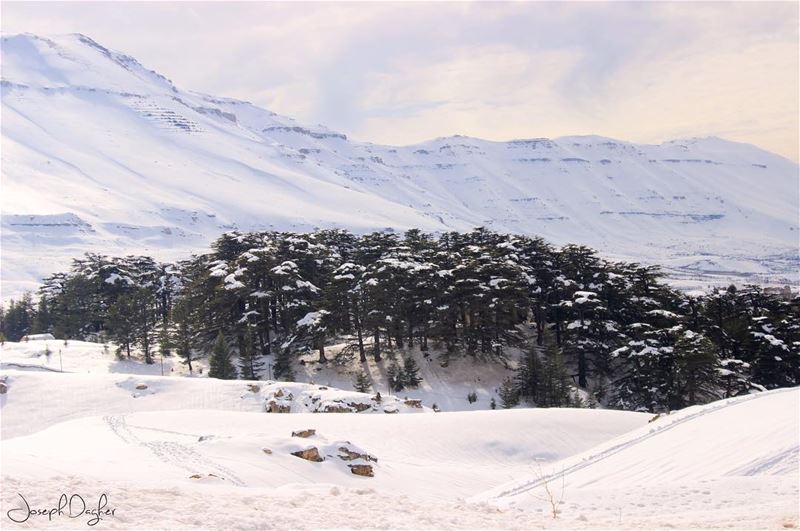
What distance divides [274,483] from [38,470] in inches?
207

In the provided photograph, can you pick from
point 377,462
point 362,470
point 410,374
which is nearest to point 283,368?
point 410,374

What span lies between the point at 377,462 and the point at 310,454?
249cm

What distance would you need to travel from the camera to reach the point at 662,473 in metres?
15.7

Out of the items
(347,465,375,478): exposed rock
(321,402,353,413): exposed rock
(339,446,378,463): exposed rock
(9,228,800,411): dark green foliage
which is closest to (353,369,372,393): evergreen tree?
(9,228,800,411): dark green foliage

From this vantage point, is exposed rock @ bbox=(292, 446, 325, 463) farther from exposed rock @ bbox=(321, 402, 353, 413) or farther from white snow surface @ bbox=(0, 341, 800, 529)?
exposed rock @ bbox=(321, 402, 353, 413)

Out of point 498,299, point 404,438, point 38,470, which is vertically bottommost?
point 404,438

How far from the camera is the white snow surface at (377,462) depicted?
10.3m

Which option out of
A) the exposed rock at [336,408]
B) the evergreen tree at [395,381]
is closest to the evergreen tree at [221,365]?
the evergreen tree at [395,381]

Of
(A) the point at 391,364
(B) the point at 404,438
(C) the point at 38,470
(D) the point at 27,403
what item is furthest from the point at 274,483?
(A) the point at 391,364

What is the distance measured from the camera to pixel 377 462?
18625 millimetres

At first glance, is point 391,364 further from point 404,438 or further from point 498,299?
point 404,438

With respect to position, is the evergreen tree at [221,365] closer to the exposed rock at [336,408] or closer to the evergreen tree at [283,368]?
the evergreen tree at [283,368]

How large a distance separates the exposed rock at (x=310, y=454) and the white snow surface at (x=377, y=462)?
0.65ft

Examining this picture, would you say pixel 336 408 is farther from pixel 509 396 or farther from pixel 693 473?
pixel 693 473
